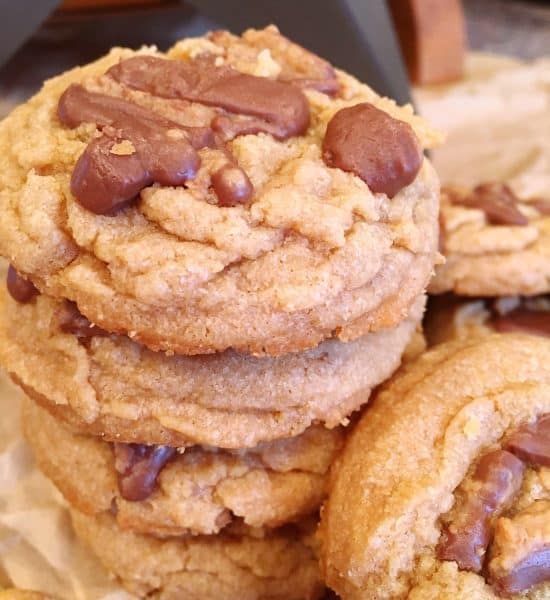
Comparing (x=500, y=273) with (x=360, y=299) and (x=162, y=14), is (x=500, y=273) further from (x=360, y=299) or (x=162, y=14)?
(x=162, y=14)

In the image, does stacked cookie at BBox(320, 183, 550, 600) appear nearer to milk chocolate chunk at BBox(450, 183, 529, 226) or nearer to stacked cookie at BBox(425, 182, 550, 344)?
stacked cookie at BBox(425, 182, 550, 344)

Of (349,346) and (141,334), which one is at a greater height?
(141,334)

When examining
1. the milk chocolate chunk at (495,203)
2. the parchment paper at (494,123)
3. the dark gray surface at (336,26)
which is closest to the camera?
the milk chocolate chunk at (495,203)

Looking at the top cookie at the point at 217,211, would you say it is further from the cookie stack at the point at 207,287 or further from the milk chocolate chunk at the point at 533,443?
the milk chocolate chunk at the point at 533,443

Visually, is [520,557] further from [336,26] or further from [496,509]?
[336,26]

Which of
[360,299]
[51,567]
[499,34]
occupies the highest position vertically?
[360,299]

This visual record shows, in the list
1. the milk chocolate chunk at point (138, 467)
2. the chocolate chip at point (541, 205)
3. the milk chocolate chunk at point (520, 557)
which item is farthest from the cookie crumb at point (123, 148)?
the chocolate chip at point (541, 205)

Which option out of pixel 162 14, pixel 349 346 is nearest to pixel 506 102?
pixel 162 14
